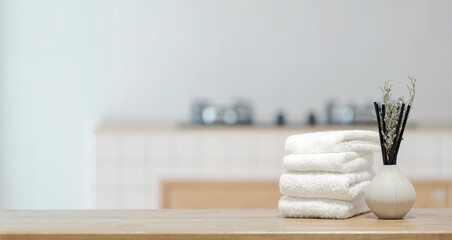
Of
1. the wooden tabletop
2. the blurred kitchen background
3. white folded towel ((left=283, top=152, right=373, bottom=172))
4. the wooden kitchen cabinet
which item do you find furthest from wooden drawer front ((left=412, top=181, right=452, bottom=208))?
white folded towel ((left=283, top=152, right=373, bottom=172))

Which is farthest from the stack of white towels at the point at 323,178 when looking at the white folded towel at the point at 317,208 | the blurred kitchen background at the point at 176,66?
the blurred kitchen background at the point at 176,66

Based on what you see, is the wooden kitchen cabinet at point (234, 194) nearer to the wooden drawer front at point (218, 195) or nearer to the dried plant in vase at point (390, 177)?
the wooden drawer front at point (218, 195)

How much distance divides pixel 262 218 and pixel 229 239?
0.19 metres

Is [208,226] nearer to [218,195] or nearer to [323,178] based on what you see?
[323,178]

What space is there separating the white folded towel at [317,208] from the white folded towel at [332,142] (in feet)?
0.37

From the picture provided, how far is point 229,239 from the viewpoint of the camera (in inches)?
55.1

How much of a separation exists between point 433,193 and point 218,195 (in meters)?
1.11

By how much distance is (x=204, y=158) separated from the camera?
12.2 feet

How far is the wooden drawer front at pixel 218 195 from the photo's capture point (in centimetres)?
369

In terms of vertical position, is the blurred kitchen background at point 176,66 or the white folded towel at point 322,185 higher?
the blurred kitchen background at point 176,66

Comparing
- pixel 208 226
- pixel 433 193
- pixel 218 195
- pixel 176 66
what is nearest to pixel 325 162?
pixel 208 226

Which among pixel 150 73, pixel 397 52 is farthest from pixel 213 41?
pixel 397 52

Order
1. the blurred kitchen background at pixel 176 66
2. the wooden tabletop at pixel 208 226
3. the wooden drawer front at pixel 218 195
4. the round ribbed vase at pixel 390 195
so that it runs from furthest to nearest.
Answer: the blurred kitchen background at pixel 176 66 < the wooden drawer front at pixel 218 195 < the round ribbed vase at pixel 390 195 < the wooden tabletop at pixel 208 226

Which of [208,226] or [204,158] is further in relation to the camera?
[204,158]
